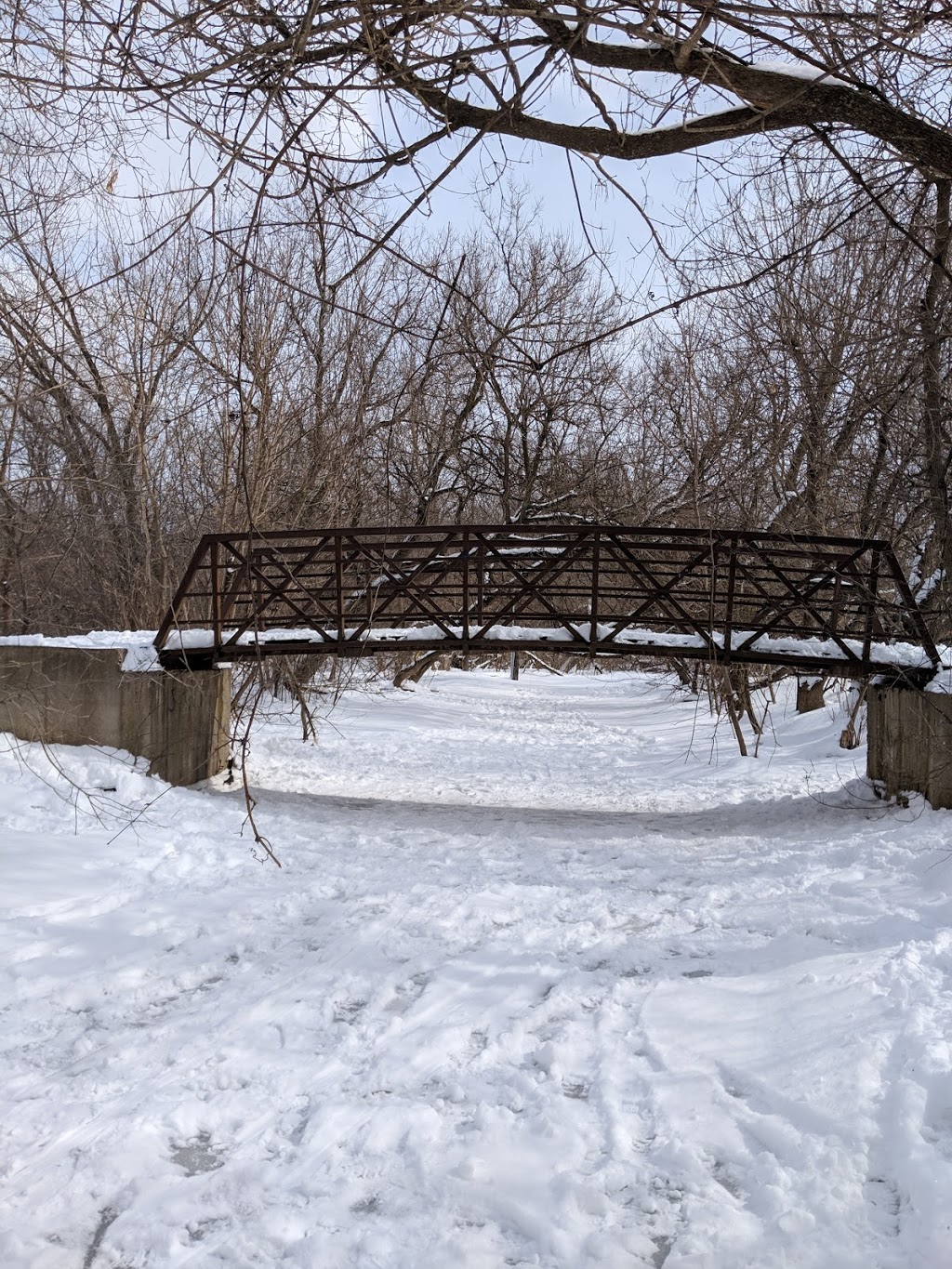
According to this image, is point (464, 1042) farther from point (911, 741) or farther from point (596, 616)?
point (911, 741)

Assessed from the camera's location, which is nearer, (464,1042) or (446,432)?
(464,1042)

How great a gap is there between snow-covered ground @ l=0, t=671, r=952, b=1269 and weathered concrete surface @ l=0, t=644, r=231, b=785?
0.67 meters

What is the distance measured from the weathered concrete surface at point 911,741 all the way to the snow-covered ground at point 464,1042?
0.35 meters

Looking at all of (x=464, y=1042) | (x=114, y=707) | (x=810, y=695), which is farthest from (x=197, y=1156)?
(x=810, y=695)

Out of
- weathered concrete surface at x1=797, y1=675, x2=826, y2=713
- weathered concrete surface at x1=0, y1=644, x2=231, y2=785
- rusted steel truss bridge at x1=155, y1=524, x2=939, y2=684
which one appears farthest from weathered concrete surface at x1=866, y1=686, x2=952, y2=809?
weathered concrete surface at x1=797, y1=675, x2=826, y2=713

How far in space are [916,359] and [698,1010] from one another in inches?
233

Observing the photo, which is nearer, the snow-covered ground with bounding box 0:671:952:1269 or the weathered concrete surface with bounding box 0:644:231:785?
the snow-covered ground with bounding box 0:671:952:1269

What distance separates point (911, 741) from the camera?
10555mm

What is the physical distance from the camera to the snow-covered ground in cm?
356

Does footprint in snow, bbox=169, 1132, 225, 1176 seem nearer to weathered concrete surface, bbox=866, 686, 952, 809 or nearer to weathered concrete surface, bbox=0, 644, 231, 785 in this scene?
weathered concrete surface, bbox=0, 644, 231, 785

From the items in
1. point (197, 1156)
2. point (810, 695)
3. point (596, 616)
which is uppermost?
point (596, 616)

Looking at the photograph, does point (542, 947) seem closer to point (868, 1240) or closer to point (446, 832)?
point (868, 1240)

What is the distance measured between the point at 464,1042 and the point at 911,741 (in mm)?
7270

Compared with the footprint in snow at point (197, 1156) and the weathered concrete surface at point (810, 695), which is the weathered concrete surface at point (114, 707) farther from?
the weathered concrete surface at point (810, 695)
